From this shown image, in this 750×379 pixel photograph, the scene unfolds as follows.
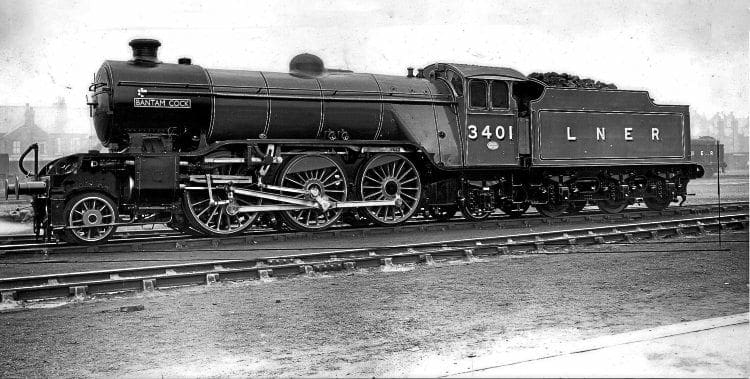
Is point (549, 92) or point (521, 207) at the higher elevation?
point (549, 92)

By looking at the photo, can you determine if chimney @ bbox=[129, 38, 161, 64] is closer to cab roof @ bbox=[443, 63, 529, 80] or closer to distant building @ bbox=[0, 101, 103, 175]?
cab roof @ bbox=[443, 63, 529, 80]

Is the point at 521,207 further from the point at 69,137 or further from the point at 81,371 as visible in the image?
the point at 69,137

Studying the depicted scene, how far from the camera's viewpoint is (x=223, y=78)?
444 inches

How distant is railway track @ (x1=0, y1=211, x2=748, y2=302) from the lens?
7.26 meters

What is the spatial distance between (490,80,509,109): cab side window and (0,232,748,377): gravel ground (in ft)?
17.2

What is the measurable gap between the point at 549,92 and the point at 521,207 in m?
2.39

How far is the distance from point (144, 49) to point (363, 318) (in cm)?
688

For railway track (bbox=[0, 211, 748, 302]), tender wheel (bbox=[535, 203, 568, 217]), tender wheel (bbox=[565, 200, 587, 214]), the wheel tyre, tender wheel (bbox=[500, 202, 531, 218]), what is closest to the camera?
railway track (bbox=[0, 211, 748, 302])

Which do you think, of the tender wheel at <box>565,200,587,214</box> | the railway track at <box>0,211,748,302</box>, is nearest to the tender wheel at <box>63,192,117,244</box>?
the railway track at <box>0,211,748,302</box>

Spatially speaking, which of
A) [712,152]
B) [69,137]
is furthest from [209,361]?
[712,152]

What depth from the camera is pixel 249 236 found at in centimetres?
1091

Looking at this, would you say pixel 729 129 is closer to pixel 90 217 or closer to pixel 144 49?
pixel 144 49

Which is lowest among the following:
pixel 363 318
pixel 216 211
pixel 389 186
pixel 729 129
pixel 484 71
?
pixel 363 318

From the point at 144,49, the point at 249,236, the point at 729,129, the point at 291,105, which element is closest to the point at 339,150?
Result: the point at 291,105
